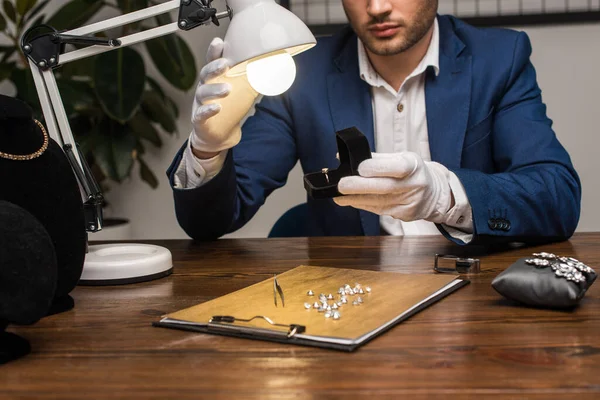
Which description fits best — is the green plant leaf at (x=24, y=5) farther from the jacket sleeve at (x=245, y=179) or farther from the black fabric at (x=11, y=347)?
the black fabric at (x=11, y=347)

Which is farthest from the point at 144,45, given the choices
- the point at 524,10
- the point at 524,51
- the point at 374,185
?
the point at 374,185

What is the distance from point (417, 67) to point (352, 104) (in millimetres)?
192

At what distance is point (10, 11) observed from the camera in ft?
9.00

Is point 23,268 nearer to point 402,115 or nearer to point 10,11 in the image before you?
point 402,115

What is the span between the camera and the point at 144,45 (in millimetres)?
2904

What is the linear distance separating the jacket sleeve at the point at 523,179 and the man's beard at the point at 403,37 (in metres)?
0.24

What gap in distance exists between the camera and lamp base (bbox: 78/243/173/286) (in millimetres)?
1035

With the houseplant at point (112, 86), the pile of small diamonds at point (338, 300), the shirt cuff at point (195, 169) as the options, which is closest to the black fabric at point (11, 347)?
the pile of small diamonds at point (338, 300)

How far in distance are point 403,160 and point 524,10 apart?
5.86 feet

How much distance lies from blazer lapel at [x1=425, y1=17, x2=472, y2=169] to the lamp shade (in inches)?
31.8

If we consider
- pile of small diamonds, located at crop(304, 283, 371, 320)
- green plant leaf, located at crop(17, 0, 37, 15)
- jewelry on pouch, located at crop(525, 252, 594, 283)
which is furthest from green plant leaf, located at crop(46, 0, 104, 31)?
jewelry on pouch, located at crop(525, 252, 594, 283)

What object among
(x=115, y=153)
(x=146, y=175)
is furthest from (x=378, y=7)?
(x=146, y=175)

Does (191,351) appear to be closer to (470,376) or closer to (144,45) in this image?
(470,376)

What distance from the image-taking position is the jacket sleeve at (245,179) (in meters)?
1.47
